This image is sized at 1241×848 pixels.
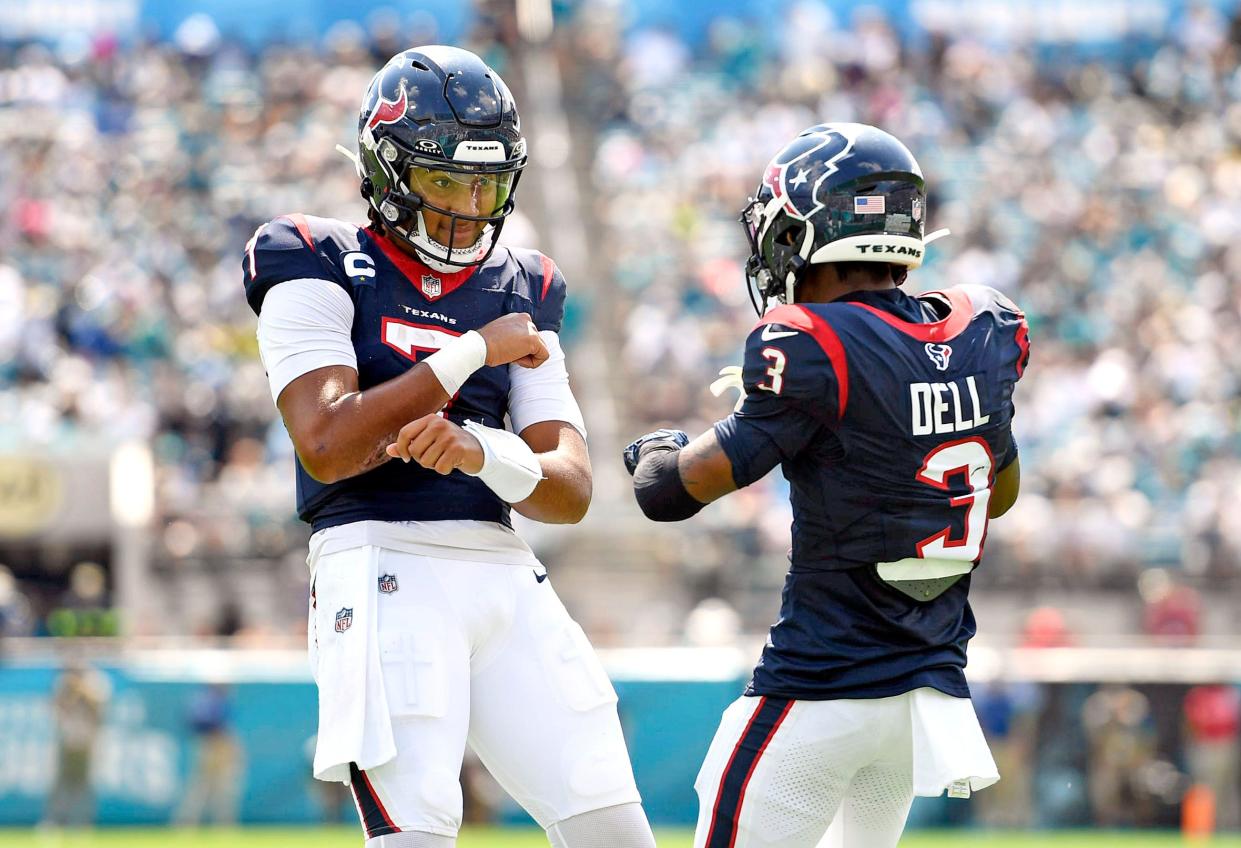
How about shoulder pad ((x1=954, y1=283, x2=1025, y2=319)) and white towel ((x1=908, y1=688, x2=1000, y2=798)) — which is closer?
white towel ((x1=908, y1=688, x2=1000, y2=798))

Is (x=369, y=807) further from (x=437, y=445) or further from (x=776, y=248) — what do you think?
(x=776, y=248)

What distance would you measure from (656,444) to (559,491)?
26 centimetres

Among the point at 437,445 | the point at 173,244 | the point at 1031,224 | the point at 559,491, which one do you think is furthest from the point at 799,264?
the point at 1031,224

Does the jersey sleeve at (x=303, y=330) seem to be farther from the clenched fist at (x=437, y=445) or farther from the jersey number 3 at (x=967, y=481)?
the jersey number 3 at (x=967, y=481)

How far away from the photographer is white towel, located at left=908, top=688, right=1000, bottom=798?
399cm

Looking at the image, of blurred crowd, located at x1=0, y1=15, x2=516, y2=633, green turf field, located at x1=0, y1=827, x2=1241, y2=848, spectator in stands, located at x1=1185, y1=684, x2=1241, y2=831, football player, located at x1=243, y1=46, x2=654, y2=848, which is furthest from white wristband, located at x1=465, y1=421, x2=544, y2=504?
blurred crowd, located at x1=0, y1=15, x2=516, y2=633

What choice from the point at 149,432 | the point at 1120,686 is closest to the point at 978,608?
the point at 1120,686

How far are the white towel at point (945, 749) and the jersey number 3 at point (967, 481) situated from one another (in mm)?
317

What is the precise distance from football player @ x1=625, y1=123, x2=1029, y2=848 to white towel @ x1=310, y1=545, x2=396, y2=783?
2.20 feet

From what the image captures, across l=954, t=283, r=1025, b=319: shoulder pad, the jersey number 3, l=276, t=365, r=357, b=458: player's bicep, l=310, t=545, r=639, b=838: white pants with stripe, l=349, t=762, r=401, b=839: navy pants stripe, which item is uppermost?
l=954, t=283, r=1025, b=319: shoulder pad

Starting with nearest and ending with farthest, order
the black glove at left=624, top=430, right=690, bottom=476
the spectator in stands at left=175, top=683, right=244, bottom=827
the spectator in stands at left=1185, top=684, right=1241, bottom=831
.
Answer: the black glove at left=624, top=430, right=690, bottom=476, the spectator in stands at left=1185, top=684, right=1241, bottom=831, the spectator in stands at left=175, top=683, right=244, bottom=827

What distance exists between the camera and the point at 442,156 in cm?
433

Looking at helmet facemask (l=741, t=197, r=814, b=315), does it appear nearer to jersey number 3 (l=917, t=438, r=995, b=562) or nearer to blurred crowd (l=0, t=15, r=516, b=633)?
jersey number 3 (l=917, t=438, r=995, b=562)

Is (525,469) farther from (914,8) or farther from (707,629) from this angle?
(914,8)
